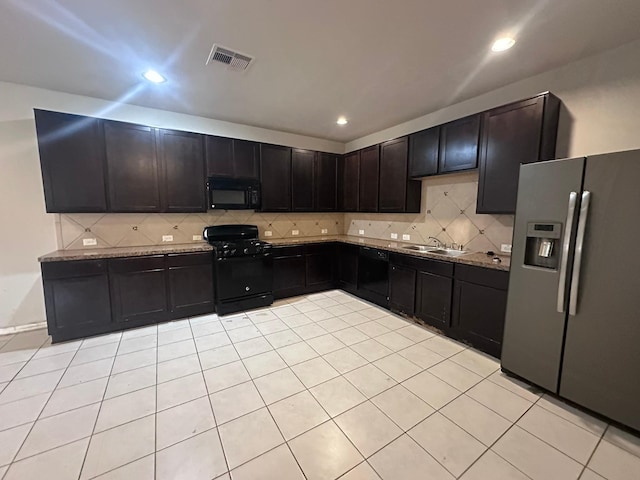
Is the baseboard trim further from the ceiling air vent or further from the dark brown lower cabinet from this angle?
the dark brown lower cabinet

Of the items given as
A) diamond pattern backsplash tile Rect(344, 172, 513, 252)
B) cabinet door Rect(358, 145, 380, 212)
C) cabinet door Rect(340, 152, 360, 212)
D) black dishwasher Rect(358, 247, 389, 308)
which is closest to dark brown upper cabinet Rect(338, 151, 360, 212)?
cabinet door Rect(340, 152, 360, 212)

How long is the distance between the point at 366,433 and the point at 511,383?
4.42 feet

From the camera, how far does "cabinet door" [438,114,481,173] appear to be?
278 centimetres

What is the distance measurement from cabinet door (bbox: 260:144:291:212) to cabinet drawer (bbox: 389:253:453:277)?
196 centimetres

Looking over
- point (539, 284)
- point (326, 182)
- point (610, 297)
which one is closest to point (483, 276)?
point (539, 284)

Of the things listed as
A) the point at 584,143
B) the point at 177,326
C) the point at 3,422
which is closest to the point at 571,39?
the point at 584,143

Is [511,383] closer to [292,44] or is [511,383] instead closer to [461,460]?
[461,460]

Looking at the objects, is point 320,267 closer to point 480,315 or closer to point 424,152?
point 424,152

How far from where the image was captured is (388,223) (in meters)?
4.33

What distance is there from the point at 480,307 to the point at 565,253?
2.99ft

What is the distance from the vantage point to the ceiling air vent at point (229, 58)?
7.06ft

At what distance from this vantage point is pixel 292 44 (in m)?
2.07

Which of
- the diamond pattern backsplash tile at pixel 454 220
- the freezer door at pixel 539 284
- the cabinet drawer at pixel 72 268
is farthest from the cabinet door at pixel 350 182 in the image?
the cabinet drawer at pixel 72 268

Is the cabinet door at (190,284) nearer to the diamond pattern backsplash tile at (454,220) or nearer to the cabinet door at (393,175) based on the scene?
the cabinet door at (393,175)
